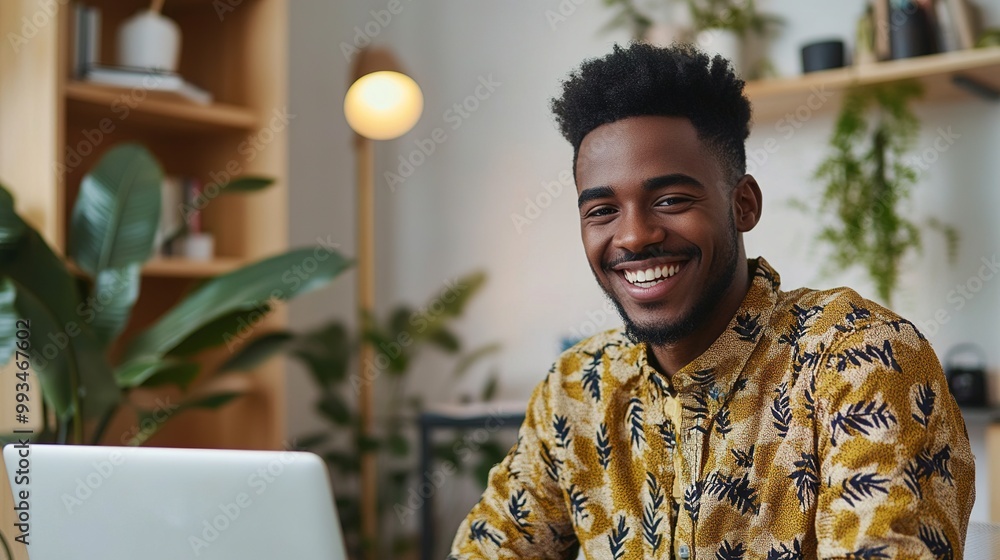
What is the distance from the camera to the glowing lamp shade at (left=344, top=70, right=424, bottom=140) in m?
2.92

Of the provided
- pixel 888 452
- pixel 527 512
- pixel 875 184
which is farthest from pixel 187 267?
pixel 888 452

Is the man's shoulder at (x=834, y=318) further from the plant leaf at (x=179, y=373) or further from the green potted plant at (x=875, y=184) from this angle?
the green potted plant at (x=875, y=184)

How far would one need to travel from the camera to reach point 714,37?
9.20ft

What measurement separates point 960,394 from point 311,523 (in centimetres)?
213

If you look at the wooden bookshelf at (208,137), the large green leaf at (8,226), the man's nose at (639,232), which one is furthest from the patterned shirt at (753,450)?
the wooden bookshelf at (208,137)

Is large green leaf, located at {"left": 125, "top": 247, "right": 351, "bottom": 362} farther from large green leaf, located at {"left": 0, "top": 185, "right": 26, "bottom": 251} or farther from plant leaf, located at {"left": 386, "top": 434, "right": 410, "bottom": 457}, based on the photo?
plant leaf, located at {"left": 386, "top": 434, "right": 410, "bottom": 457}

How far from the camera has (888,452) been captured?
90 cm

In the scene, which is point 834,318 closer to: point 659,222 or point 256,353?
point 659,222

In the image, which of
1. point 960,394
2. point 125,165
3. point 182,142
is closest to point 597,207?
point 125,165

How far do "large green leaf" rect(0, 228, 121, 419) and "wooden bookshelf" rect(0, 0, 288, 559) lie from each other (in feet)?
1.60

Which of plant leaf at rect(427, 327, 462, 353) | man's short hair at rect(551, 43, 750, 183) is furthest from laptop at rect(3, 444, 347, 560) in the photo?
plant leaf at rect(427, 327, 462, 353)

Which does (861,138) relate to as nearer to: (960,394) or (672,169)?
(960,394)

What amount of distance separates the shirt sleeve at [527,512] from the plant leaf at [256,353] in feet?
3.62

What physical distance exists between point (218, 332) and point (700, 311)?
128 cm
